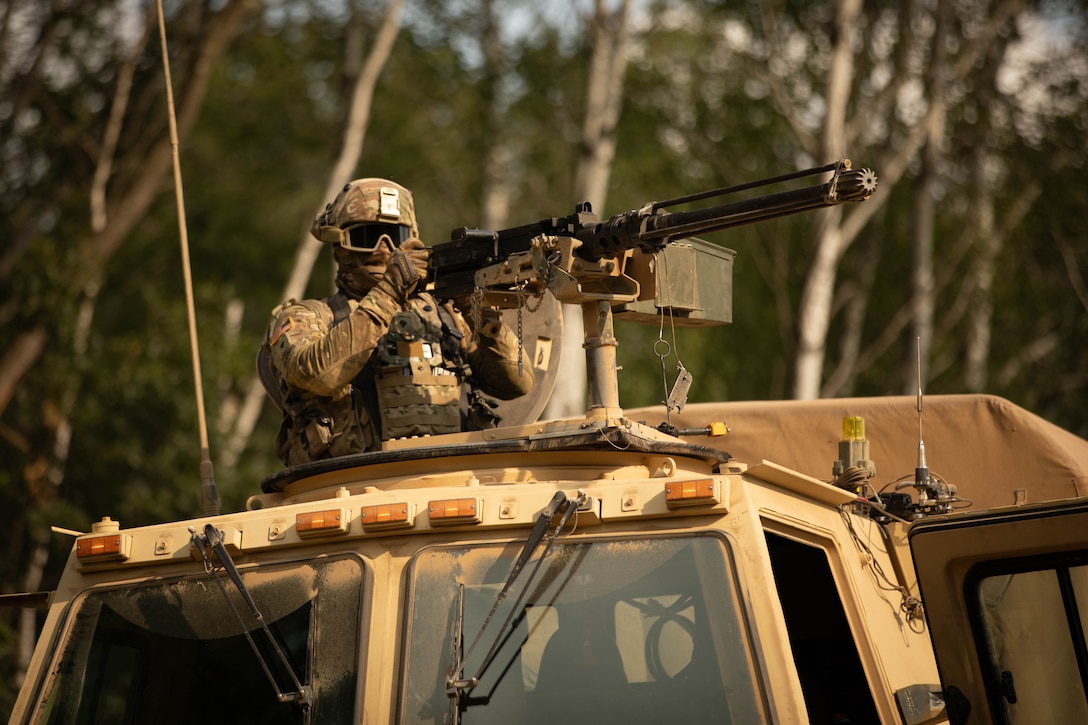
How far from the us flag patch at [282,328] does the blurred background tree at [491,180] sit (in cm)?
838

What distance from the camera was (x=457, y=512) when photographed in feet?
13.9

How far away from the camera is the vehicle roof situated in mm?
6262

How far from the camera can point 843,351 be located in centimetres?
2302

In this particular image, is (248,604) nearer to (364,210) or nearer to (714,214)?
(714,214)

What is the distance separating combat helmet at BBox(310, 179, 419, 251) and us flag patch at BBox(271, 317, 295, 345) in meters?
0.41

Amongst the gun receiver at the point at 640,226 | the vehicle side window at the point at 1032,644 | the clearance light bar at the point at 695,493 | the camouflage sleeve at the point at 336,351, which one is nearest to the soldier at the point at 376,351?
the camouflage sleeve at the point at 336,351

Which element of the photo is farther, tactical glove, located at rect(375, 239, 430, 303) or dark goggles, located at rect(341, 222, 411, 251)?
dark goggles, located at rect(341, 222, 411, 251)

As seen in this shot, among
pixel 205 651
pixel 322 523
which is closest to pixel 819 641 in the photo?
pixel 322 523

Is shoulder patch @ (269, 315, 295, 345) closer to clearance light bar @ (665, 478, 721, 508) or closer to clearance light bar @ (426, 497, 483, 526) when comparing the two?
clearance light bar @ (426, 497, 483, 526)

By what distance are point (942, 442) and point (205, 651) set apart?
336 cm

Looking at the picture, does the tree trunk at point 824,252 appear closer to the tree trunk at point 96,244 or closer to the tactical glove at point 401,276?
the tree trunk at point 96,244

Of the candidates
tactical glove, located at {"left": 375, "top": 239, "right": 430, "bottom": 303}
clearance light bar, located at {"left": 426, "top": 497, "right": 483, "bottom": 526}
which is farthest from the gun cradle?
clearance light bar, located at {"left": 426, "top": 497, "right": 483, "bottom": 526}

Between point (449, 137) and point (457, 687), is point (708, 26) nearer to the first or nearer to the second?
point (449, 137)

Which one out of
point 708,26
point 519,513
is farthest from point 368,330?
point 708,26
